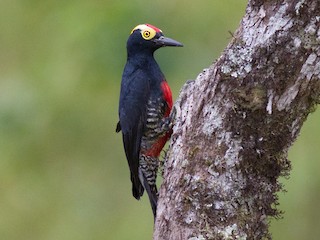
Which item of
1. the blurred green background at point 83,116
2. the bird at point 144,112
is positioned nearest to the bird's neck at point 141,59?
the bird at point 144,112

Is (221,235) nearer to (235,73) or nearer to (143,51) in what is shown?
(235,73)

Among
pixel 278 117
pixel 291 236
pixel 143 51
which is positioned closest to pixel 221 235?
pixel 278 117

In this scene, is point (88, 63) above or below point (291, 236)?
above

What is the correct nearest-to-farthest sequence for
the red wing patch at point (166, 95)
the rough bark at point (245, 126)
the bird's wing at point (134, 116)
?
the rough bark at point (245, 126)
the bird's wing at point (134, 116)
the red wing patch at point (166, 95)

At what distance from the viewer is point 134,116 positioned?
5211 mm

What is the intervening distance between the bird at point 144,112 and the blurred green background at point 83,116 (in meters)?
0.76

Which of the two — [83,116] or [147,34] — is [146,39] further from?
[83,116]

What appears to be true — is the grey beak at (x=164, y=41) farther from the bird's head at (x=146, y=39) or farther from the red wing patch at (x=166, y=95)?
the red wing patch at (x=166, y=95)

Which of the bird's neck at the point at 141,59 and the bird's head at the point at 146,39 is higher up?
the bird's head at the point at 146,39

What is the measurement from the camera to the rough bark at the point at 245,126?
355 centimetres

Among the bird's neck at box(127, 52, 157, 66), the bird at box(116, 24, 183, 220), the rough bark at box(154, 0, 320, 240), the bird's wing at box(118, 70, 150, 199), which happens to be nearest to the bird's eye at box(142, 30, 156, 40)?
the bird at box(116, 24, 183, 220)

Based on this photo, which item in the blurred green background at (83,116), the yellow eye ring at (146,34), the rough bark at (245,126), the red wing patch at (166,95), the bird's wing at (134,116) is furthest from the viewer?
the blurred green background at (83,116)

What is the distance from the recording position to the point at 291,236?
6.75m

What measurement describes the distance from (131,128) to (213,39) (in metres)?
1.79
